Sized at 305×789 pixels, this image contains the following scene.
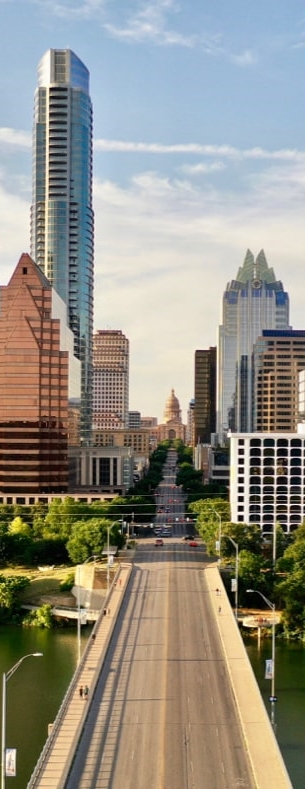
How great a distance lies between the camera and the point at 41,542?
135 metres

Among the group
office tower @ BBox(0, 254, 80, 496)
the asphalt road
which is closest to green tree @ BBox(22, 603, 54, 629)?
the asphalt road

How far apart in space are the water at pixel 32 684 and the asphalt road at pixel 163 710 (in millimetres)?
6003

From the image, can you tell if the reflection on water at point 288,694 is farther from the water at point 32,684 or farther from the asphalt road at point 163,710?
the water at point 32,684

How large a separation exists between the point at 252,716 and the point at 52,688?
26.7 meters

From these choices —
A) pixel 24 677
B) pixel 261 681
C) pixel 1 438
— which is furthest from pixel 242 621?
pixel 1 438

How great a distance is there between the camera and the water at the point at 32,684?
64625 mm

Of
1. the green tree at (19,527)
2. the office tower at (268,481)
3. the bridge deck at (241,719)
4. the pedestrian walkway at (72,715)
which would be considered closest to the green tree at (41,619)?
the pedestrian walkway at (72,715)

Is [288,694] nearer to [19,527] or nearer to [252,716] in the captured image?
[252,716]

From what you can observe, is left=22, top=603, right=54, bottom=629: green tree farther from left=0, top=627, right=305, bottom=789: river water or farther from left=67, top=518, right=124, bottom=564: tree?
left=67, top=518, right=124, bottom=564: tree

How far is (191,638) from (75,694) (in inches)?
782

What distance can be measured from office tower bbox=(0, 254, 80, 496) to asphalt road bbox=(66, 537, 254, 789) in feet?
254

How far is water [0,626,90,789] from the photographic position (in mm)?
64625

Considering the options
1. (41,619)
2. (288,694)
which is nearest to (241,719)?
(288,694)

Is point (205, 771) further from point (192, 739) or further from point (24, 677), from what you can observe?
point (24, 677)
